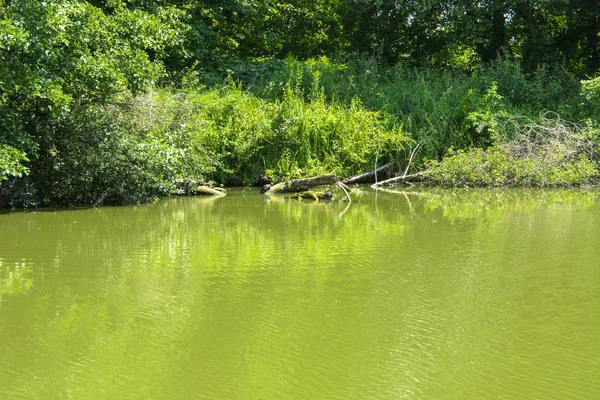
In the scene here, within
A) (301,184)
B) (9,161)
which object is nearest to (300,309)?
(9,161)

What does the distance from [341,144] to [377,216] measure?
18.3ft

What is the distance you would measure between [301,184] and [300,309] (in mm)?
9501

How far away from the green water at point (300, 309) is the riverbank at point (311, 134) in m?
2.06

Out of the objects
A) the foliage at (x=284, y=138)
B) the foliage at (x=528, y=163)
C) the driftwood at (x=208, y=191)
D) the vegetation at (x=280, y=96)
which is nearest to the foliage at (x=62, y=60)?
the vegetation at (x=280, y=96)

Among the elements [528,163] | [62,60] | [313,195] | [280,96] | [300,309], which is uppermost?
[280,96]

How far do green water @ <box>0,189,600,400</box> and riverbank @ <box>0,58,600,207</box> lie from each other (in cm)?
206

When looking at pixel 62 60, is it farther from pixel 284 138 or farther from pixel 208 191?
pixel 284 138

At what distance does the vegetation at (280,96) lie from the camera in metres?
12.0

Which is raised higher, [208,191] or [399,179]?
[399,179]

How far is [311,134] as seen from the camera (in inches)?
684

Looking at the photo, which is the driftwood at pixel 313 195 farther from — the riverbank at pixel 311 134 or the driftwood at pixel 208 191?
the driftwood at pixel 208 191

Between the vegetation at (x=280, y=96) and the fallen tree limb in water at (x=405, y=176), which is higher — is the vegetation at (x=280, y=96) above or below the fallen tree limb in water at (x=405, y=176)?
above

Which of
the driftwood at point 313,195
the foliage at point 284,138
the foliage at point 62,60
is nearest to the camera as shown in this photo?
the foliage at point 62,60

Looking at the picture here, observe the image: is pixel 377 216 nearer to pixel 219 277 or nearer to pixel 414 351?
pixel 219 277
